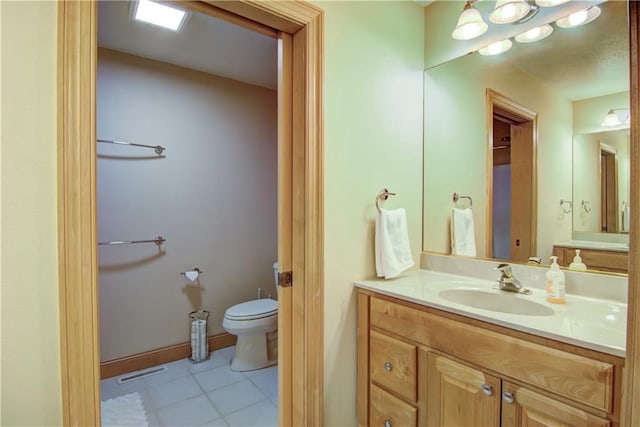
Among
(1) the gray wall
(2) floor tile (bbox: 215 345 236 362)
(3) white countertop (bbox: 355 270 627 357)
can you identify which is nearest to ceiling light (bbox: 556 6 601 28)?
(3) white countertop (bbox: 355 270 627 357)

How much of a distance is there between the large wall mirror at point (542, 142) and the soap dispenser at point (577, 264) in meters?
0.03

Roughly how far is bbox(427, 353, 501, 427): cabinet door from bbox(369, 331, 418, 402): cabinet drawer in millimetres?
76

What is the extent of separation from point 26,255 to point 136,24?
5.68ft

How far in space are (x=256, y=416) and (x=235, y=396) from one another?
0.26 m

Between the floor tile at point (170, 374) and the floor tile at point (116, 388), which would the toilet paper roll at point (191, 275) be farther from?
the floor tile at point (116, 388)

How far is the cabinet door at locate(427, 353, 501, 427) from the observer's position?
1093 millimetres

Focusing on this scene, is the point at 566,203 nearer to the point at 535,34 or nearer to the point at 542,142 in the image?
the point at 542,142

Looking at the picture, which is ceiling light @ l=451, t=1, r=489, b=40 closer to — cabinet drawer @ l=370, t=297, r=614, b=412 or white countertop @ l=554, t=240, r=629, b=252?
white countertop @ l=554, t=240, r=629, b=252

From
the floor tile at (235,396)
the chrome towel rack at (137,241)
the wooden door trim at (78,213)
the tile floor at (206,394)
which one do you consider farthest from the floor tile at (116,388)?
the wooden door trim at (78,213)

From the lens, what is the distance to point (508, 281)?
145cm

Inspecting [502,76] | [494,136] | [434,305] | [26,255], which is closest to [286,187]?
[434,305]

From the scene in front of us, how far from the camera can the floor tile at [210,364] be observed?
2.42 meters

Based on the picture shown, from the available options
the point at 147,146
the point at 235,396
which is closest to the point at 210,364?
the point at 235,396

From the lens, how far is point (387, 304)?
143 cm
